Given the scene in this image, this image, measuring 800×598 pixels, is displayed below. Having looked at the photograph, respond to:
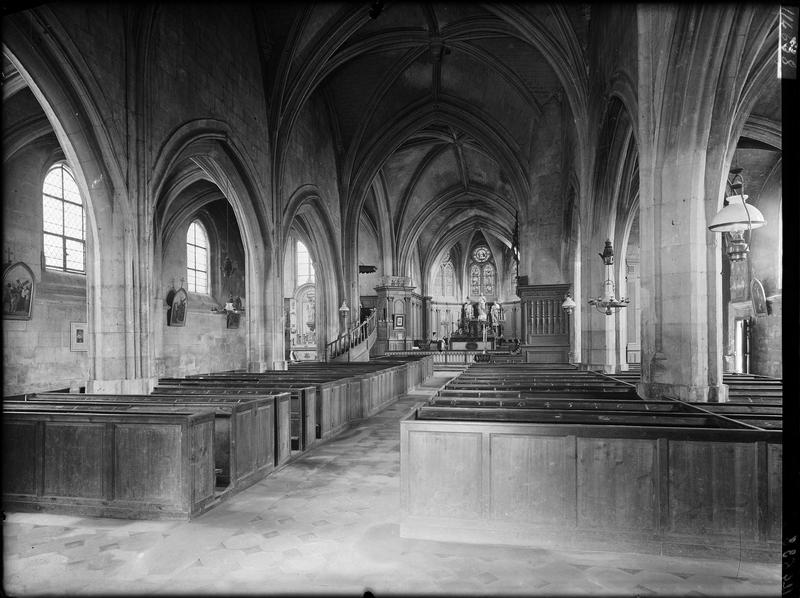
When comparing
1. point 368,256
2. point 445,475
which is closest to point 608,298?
point 445,475

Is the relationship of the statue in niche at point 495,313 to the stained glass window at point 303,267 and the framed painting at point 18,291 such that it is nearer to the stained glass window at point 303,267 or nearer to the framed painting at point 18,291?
the stained glass window at point 303,267

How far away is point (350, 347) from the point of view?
21062mm

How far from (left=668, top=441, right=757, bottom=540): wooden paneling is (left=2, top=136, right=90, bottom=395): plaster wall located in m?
13.3

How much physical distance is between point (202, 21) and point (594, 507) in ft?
42.6

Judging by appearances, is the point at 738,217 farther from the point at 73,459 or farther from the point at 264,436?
the point at 73,459

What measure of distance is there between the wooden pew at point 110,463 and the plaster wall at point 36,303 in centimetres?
842

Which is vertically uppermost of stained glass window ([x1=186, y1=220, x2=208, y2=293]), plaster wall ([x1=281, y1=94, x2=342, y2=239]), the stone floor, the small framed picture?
plaster wall ([x1=281, y1=94, x2=342, y2=239])

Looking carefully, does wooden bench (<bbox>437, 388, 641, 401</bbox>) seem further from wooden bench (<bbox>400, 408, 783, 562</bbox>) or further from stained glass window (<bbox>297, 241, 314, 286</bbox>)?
stained glass window (<bbox>297, 241, 314, 286</bbox>)

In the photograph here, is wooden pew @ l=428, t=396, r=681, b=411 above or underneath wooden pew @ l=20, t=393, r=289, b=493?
above

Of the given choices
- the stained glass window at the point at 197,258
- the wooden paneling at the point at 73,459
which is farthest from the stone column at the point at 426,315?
the wooden paneling at the point at 73,459

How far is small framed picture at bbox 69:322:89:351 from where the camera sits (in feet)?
46.3

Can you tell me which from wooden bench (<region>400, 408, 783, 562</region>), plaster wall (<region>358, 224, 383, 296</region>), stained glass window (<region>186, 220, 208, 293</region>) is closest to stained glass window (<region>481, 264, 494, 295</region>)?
plaster wall (<region>358, 224, 383, 296</region>)

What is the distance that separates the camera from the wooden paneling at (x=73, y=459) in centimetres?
528

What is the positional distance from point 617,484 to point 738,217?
121 inches
